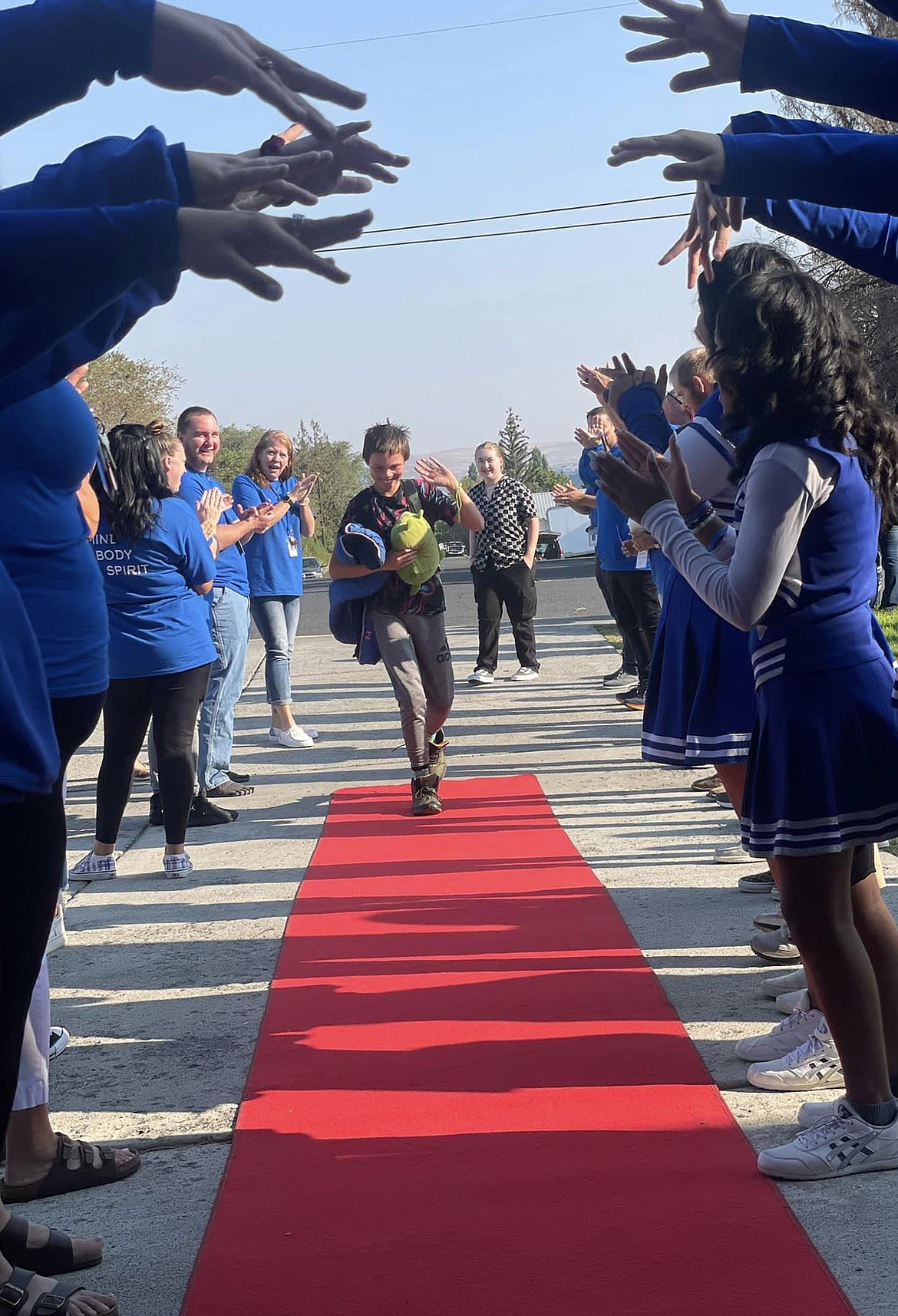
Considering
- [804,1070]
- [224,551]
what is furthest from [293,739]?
[804,1070]

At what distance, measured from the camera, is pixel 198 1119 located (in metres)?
3.59

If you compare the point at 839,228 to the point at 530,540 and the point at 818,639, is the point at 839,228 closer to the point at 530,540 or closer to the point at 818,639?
the point at 818,639

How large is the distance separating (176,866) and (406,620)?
200cm

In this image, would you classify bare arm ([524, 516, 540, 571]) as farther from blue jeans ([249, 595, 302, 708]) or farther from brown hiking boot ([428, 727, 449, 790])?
brown hiking boot ([428, 727, 449, 790])

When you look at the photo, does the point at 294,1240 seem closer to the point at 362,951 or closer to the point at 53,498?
the point at 53,498

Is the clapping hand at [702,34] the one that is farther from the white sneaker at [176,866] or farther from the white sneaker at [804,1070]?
the white sneaker at [176,866]

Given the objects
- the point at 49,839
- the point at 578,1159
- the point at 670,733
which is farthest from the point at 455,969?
the point at 49,839

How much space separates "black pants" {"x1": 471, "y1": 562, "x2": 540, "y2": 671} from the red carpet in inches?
284

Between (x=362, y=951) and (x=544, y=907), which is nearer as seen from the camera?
(x=362, y=951)

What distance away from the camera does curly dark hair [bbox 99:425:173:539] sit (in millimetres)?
6172

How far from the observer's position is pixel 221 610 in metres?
8.16

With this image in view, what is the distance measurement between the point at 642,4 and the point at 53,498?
5.23 ft

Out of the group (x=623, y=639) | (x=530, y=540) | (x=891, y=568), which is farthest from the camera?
(x=891, y=568)

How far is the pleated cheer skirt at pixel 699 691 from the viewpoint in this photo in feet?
13.7
